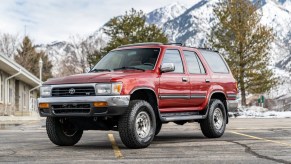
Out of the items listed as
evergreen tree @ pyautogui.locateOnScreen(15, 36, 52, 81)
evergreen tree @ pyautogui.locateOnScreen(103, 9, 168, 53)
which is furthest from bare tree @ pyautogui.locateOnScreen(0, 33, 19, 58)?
evergreen tree @ pyautogui.locateOnScreen(103, 9, 168, 53)

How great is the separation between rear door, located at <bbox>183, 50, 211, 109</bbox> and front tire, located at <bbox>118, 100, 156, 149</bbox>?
1.70 metres

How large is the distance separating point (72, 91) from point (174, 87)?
224cm

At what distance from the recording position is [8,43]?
7256cm

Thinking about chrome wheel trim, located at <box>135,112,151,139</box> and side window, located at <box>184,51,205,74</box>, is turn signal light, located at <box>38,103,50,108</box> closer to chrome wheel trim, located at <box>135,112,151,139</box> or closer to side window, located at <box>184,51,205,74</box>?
chrome wheel trim, located at <box>135,112,151,139</box>

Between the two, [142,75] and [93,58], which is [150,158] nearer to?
[142,75]

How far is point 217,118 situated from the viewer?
12.1 metres

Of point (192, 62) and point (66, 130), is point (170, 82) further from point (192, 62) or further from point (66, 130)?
point (66, 130)

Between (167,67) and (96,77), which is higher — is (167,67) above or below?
above

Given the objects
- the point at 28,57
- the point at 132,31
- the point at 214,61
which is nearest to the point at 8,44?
the point at 28,57

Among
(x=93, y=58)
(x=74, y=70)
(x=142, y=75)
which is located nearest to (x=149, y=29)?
(x=93, y=58)

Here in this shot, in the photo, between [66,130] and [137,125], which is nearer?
[137,125]

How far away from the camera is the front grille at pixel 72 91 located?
908cm

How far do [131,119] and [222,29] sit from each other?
1311 inches

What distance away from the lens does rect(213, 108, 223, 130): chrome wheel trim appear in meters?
11.9
